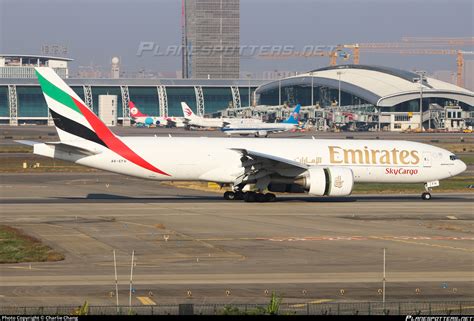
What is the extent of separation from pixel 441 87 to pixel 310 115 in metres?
31.3

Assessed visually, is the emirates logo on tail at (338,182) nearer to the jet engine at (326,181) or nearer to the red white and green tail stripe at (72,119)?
the jet engine at (326,181)

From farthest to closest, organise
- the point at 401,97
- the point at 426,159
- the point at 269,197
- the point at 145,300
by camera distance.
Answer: the point at 401,97 < the point at 426,159 < the point at 269,197 < the point at 145,300

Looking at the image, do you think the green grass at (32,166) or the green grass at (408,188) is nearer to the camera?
the green grass at (408,188)

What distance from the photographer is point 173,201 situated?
5219cm

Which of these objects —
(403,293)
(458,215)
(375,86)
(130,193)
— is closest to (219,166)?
(130,193)

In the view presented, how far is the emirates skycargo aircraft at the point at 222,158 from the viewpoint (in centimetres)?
5006

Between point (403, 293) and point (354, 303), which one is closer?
point (354, 303)

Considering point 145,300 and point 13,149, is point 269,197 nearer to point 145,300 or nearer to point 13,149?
point 145,300

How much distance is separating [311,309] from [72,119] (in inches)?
1203

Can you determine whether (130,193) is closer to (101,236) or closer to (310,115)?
(101,236)

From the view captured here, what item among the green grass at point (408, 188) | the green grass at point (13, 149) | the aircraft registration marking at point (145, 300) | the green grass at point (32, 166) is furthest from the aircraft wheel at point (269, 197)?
the green grass at point (13, 149)

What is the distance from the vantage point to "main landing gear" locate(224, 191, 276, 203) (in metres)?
51.8

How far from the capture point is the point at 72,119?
5034 cm

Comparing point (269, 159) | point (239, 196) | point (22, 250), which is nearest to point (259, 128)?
point (239, 196)
